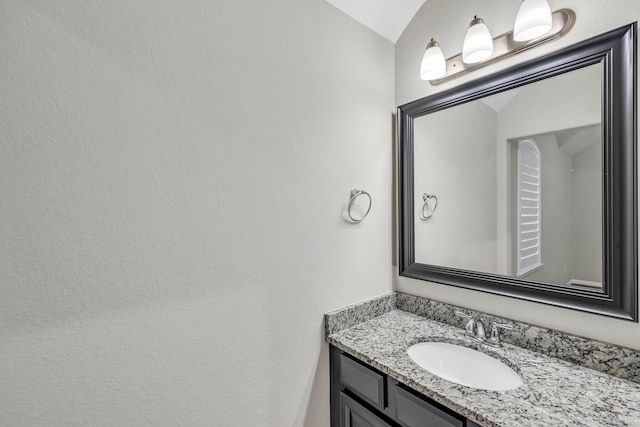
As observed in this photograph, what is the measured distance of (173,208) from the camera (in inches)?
36.9

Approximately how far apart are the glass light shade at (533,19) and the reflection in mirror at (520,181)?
0.59 feet

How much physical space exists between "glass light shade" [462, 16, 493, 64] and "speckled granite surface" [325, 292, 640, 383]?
110 cm

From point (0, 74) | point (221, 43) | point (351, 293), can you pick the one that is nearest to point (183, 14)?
point (221, 43)

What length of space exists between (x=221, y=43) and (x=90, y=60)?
40 centimetres

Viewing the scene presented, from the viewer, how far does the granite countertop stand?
2.64 feet

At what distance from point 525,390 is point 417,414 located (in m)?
0.35

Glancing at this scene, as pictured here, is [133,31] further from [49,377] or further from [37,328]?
[49,377]

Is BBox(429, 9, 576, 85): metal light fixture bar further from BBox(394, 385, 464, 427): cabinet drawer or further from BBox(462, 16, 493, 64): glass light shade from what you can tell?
BBox(394, 385, 464, 427): cabinet drawer

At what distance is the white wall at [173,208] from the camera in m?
0.73

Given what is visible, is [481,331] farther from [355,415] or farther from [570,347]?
[355,415]

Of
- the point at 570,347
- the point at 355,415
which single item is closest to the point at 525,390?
the point at 570,347

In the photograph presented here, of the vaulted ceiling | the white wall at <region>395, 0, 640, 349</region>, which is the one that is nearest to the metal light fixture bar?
the white wall at <region>395, 0, 640, 349</region>

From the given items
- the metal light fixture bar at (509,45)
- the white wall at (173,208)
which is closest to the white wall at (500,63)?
the metal light fixture bar at (509,45)

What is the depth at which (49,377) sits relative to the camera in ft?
2.45
